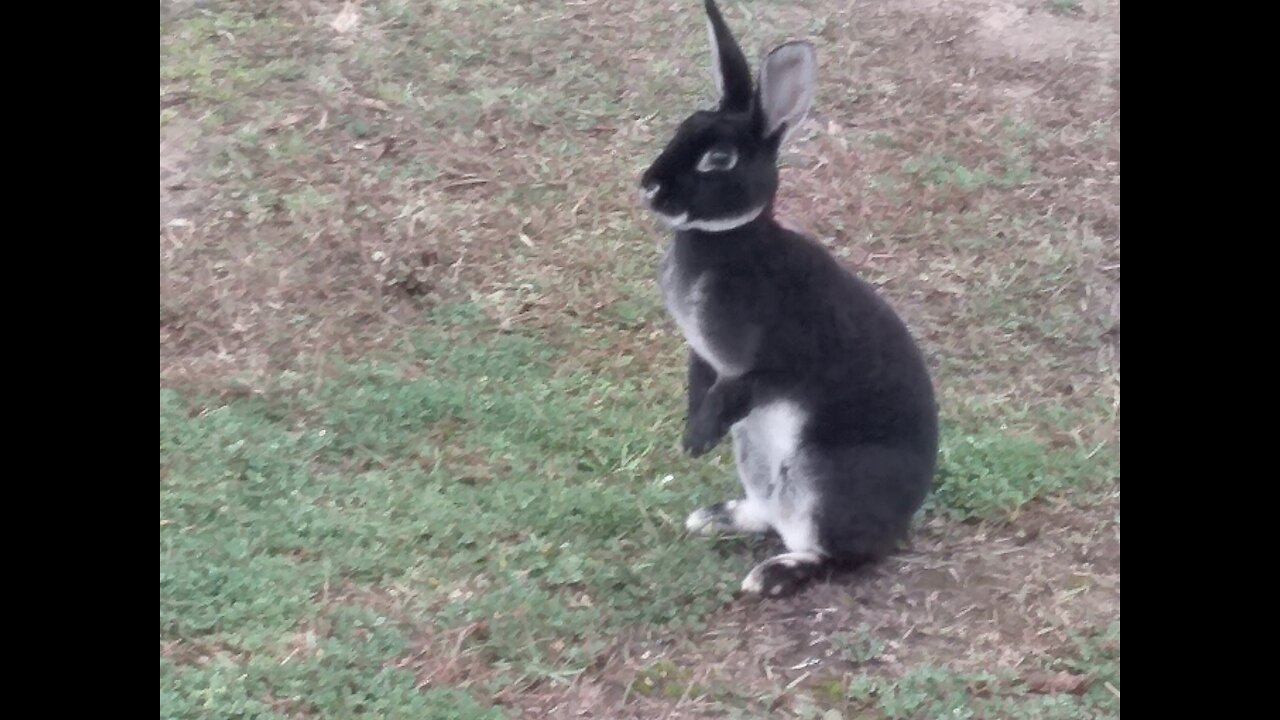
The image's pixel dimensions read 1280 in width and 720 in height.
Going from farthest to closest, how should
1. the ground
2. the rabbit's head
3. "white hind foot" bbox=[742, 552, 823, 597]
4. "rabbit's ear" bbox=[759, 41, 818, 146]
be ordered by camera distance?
"white hind foot" bbox=[742, 552, 823, 597] < the ground < the rabbit's head < "rabbit's ear" bbox=[759, 41, 818, 146]

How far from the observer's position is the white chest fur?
10.6 ft

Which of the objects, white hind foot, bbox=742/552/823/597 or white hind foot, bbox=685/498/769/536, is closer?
white hind foot, bbox=742/552/823/597

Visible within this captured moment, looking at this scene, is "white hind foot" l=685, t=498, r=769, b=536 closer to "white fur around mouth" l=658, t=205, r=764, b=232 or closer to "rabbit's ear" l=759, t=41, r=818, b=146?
"white fur around mouth" l=658, t=205, r=764, b=232

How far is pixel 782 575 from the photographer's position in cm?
340

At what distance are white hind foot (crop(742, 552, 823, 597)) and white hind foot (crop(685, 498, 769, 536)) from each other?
10.1 inches

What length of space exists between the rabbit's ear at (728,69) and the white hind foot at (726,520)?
1.15m

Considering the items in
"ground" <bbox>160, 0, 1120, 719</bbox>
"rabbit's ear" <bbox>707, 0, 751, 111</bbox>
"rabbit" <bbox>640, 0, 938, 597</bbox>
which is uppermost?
"rabbit's ear" <bbox>707, 0, 751, 111</bbox>

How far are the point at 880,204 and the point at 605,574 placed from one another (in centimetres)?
279

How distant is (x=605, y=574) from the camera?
3531 millimetres

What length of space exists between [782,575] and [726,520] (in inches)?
14.8

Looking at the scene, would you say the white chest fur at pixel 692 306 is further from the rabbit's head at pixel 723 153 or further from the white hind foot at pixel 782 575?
the white hind foot at pixel 782 575

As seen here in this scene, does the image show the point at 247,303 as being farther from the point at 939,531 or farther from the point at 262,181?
the point at 939,531

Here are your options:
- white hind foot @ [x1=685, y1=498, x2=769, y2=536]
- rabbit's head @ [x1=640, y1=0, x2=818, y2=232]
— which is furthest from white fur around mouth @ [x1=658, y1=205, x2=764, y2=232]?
white hind foot @ [x1=685, y1=498, x2=769, y2=536]

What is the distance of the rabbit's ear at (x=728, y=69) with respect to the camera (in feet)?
10.2
